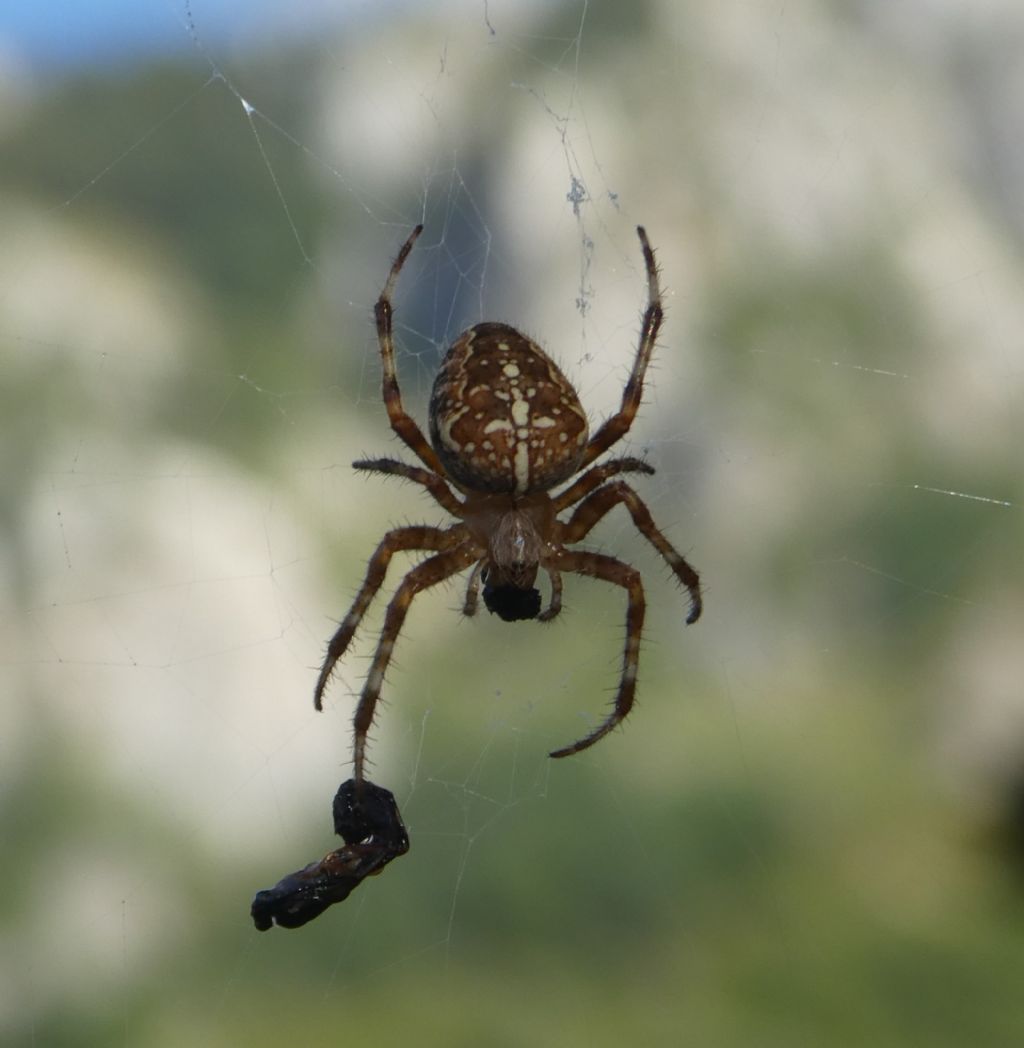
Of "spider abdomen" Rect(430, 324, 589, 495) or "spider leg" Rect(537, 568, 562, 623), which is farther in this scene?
"spider leg" Rect(537, 568, 562, 623)

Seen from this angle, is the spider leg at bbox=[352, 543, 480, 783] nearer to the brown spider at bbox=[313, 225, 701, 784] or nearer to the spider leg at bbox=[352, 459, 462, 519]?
the brown spider at bbox=[313, 225, 701, 784]

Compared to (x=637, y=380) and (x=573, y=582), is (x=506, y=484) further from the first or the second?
(x=573, y=582)

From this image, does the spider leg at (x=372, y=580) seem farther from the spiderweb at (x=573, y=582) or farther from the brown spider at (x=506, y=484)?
the spiderweb at (x=573, y=582)

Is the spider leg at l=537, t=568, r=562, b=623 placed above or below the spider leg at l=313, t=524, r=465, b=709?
below

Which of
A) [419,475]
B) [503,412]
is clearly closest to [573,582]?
[419,475]

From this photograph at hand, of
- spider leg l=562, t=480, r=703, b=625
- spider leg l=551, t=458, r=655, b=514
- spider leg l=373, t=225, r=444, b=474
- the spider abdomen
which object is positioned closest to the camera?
the spider abdomen

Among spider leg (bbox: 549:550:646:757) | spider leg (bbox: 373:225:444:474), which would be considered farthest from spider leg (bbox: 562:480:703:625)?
spider leg (bbox: 373:225:444:474)

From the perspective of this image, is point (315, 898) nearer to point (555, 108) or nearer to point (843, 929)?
point (843, 929)
